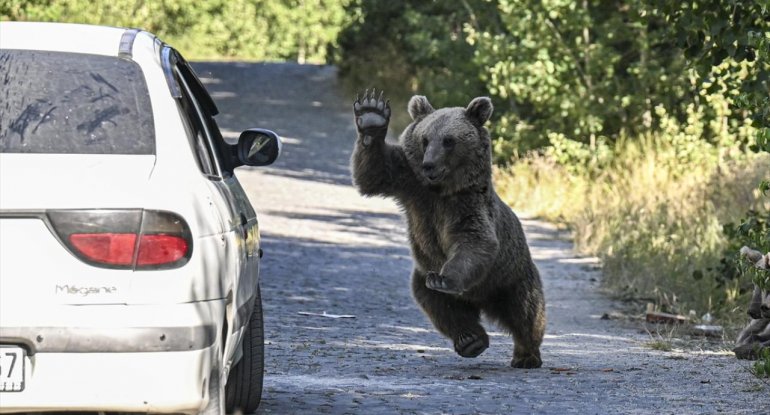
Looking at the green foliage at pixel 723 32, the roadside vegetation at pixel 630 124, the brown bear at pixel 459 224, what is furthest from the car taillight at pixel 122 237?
the green foliage at pixel 723 32

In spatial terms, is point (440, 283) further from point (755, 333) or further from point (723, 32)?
point (723, 32)

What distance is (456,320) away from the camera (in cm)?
898

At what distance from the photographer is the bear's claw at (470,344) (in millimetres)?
8914

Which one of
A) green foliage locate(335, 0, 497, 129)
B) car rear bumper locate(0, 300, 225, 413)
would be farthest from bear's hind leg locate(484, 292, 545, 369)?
green foliage locate(335, 0, 497, 129)

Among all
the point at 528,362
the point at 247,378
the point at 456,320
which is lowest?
the point at 528,362

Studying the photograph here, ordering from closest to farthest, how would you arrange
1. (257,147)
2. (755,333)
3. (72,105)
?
(72,105) → (257,147) → (755,333)

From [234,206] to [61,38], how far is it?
3.13 ft

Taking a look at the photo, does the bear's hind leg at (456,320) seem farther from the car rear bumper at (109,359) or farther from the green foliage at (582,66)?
the green foliage at (582,66)

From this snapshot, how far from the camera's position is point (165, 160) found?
5.11 meters

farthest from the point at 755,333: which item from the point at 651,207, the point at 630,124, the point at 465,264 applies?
the point at 630,124

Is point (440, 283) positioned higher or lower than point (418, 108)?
lower

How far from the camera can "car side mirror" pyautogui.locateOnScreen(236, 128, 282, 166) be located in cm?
665

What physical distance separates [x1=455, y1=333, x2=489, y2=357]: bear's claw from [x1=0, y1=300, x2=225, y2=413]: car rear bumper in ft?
13.8

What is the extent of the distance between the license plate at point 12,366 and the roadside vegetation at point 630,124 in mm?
5231
